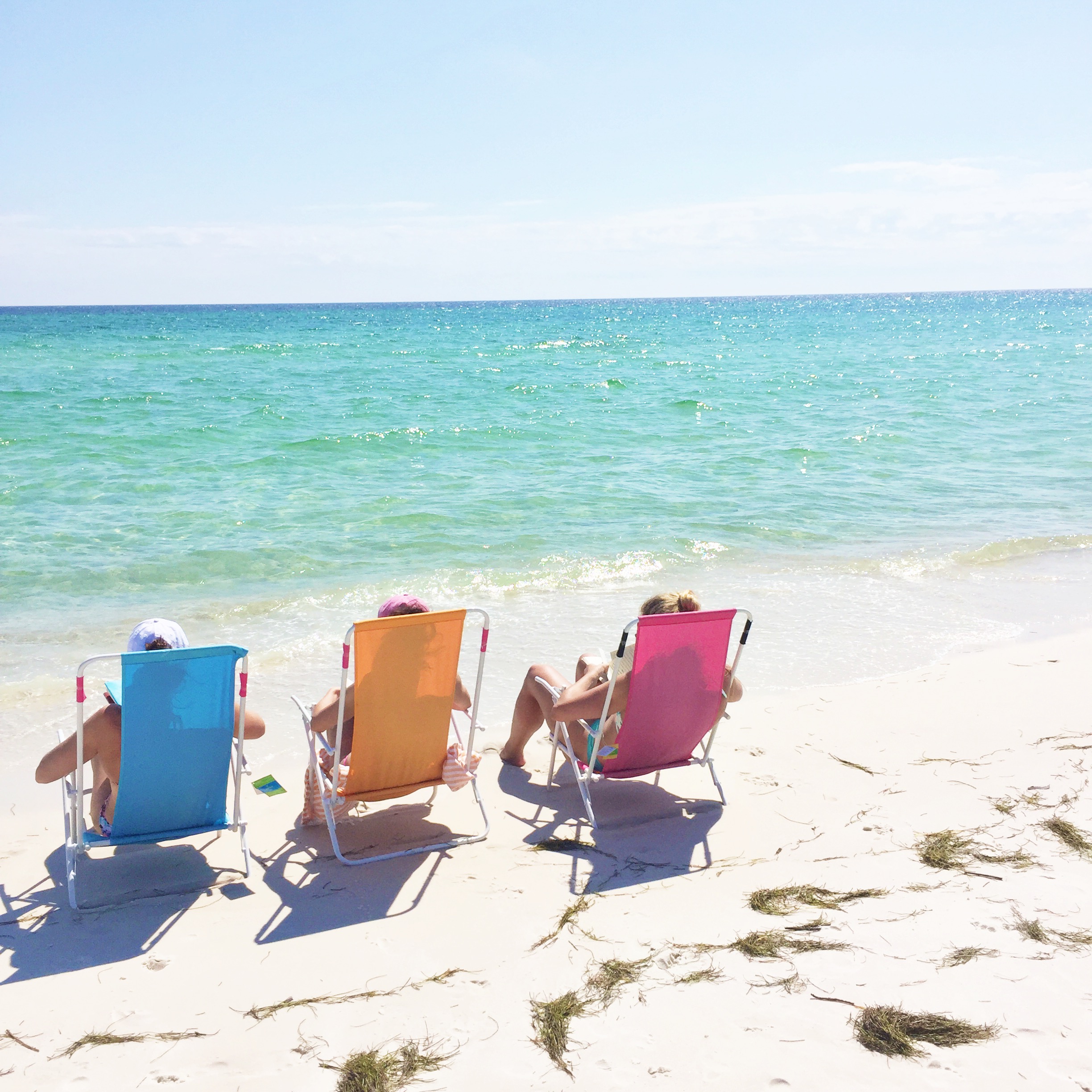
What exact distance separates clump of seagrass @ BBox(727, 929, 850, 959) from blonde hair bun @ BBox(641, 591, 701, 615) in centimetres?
137

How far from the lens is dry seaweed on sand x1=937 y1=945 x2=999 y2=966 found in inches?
115

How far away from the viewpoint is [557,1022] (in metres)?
2.74

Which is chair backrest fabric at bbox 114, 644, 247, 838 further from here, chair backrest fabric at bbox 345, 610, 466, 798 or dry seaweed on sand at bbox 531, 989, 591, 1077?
dry seaweed on sand at bbox 531, 989, 591, 1077

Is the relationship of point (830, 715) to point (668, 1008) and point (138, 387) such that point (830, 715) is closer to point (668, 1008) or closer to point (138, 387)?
point (668, 1008)

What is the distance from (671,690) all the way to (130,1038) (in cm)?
230

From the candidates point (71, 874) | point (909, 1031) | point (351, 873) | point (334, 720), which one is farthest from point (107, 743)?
point (909, 1031)

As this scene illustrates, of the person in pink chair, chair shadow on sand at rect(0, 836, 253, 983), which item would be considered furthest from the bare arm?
chair shadow on sand at rect(0, 836, 253, 983)

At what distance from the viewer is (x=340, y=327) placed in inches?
2576

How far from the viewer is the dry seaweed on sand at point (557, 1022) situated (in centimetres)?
262

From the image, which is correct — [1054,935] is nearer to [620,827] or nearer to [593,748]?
[620,827]

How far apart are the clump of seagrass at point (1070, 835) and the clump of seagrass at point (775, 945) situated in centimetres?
119

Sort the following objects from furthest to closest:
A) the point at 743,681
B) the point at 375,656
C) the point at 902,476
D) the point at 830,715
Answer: the point at 902,476 < the point at 743,681 < the point at 830,715 < the point at 375,656

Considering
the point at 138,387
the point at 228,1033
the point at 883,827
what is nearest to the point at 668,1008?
the point at 228,1033

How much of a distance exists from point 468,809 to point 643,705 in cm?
100
